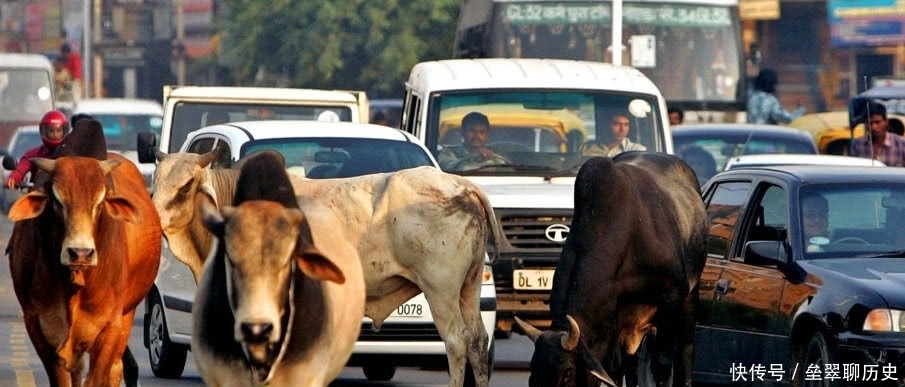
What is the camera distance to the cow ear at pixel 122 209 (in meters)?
10.7

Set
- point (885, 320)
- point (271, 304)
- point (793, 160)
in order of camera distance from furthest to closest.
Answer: point (793, 160)
point (885, 320)
point (271, 304)

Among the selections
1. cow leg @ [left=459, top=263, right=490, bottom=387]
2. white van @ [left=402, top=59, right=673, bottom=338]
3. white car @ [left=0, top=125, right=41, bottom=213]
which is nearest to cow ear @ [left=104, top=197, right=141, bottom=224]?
cow leg @ [left=459, top=263, right=490, bottom=387]

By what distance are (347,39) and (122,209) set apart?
4775 centimetres

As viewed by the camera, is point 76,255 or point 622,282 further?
point 622,282

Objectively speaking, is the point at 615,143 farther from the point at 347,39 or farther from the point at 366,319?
the point at 347,39

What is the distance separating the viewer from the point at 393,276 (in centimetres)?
1237

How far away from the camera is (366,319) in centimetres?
1373

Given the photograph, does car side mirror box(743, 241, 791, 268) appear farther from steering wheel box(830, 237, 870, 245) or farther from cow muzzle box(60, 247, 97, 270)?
cow muzzle box(60, 247, 97, 270)

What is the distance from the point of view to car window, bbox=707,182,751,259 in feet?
43.9

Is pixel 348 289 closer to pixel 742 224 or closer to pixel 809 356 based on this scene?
pixel 809 356

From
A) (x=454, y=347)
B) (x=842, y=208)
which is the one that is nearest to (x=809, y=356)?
(x=842, y=208)

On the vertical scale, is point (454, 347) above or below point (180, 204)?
below

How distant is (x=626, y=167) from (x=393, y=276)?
144cm

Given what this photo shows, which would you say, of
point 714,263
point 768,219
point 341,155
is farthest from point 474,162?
point 768,219
